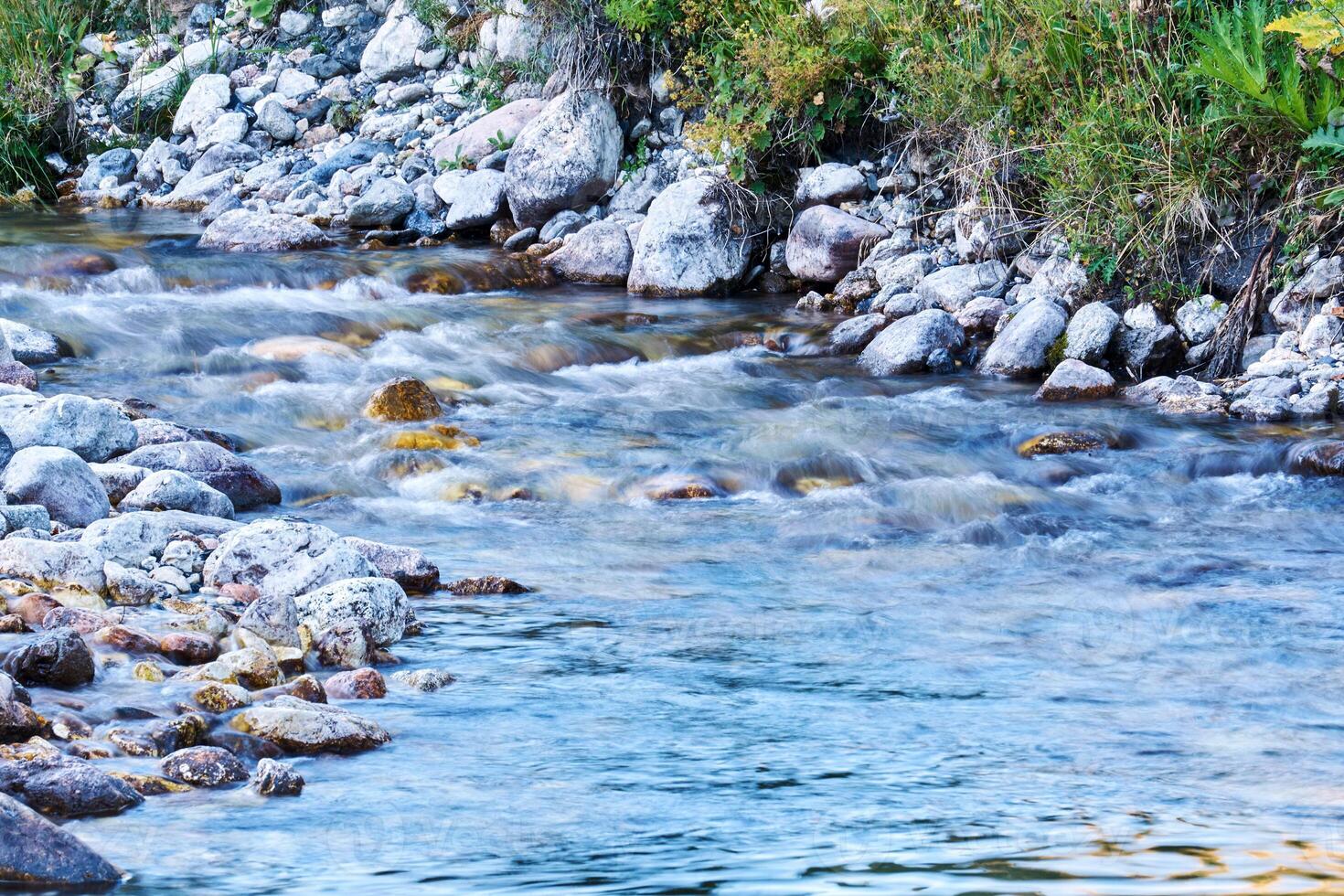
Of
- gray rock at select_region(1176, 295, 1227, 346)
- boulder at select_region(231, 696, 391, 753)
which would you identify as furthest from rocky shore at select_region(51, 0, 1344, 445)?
boulder at select_region(231, 696, 391, 753)

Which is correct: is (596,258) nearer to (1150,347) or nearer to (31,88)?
(1150,347)

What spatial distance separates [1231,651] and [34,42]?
1325 cm

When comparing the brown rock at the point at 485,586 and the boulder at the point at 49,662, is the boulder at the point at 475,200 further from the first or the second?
the boulder at the point at 49,662

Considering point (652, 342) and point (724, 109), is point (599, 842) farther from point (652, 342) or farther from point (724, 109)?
point (724, 109)

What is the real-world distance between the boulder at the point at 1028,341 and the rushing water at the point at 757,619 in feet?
0.66

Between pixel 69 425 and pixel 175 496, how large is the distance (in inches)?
33.5

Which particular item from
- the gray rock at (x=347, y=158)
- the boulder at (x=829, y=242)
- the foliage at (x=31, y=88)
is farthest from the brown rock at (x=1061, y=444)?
the foliage at (x=31, y=88)

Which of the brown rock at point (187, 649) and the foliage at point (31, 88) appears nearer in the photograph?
the brown rock at point (187, 649)

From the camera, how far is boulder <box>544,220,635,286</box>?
31.7 ft

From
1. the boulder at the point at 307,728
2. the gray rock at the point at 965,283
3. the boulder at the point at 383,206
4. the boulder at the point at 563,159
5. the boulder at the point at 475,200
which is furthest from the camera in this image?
the boulder at the point at 383,206

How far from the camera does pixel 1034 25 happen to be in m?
8.13

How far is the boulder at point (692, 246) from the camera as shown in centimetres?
936

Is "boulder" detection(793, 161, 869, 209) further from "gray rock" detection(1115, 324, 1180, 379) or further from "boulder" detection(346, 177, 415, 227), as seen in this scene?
"boulder" detection(346, 177, 415, 227)

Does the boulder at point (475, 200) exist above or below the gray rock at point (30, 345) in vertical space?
above
